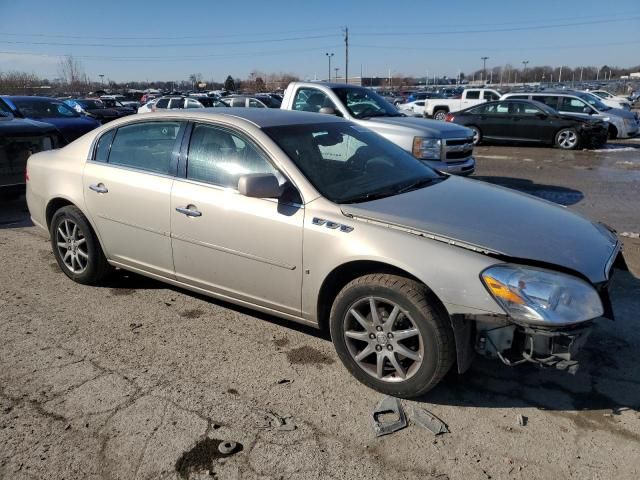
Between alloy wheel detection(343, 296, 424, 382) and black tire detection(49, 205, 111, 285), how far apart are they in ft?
8.37

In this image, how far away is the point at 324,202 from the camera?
128 inches

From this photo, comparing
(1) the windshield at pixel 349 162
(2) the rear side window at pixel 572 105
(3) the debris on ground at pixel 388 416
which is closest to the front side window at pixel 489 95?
(2) the rear side window at pixel 572 105

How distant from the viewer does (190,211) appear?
3711mm

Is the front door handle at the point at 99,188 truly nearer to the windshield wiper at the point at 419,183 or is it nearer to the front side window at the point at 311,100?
the windshield wiper at the point at 419,183

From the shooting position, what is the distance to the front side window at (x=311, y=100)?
8.48 meters

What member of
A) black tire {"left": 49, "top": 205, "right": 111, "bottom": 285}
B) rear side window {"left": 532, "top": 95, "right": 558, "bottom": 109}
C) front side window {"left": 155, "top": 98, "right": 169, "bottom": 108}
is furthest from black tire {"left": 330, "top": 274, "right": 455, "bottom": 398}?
front side window {"left": 155, "top": 98, "right": 169, "bottom": 108}

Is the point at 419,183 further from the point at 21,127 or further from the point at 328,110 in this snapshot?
the point at 21,127

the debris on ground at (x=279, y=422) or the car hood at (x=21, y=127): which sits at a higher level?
Result: the car hood at (x=21, y=127)

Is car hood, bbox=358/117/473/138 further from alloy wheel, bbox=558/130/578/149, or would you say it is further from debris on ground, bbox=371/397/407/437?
alloy wheel, bbox=558/130/578/149

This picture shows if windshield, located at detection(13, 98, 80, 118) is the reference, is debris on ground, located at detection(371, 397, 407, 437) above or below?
below

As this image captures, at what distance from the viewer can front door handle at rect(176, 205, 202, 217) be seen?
3678 millimetres

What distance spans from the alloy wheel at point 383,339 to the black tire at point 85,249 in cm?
255

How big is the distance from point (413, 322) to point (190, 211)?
1.79 metres

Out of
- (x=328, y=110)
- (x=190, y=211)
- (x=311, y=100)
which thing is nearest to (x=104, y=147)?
(x=190, y=211)
